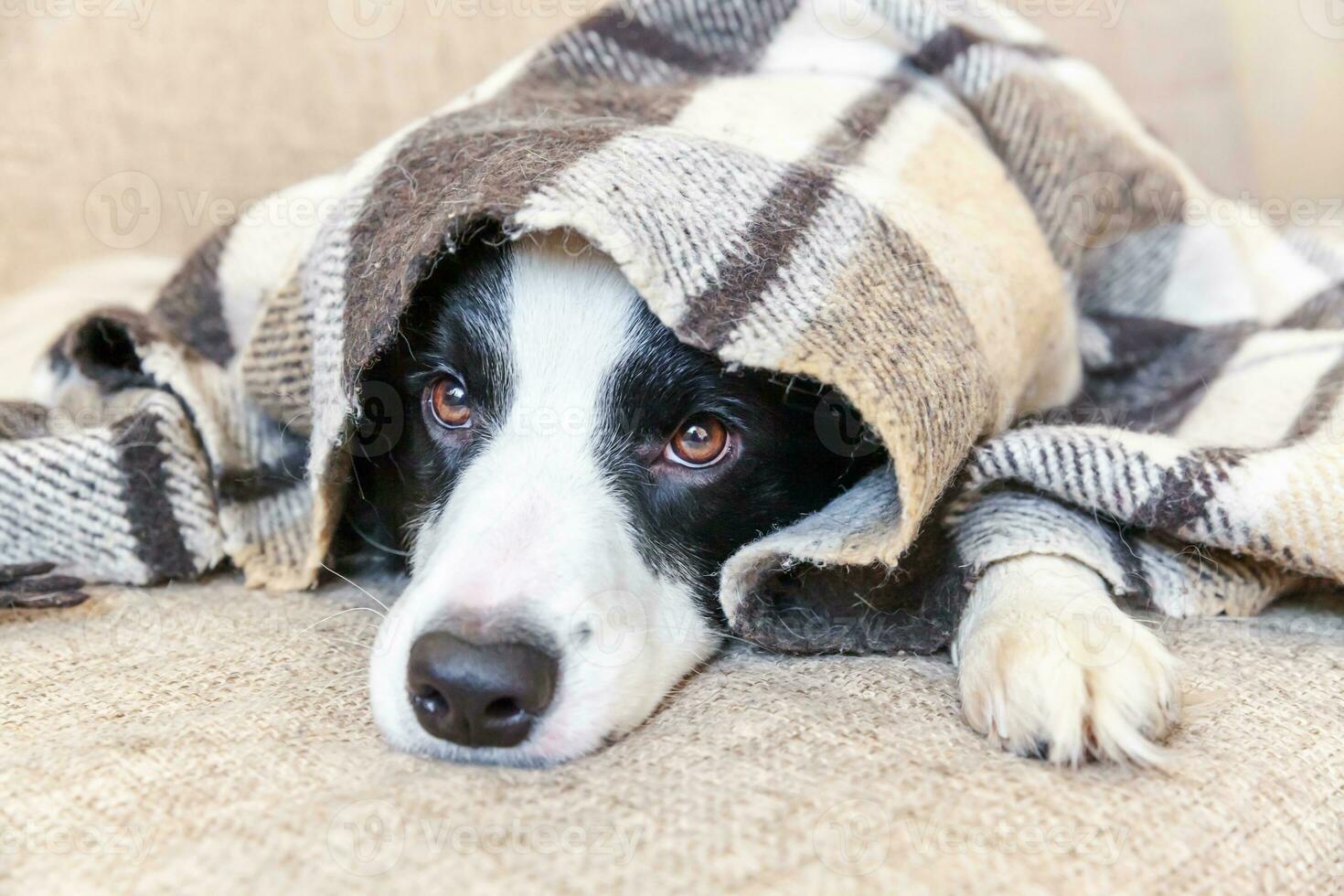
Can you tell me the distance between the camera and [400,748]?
0.92 meters

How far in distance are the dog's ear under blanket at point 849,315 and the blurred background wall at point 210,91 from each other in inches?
29.8

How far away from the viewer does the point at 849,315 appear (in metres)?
0.98

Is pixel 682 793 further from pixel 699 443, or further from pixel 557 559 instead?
pixel 699 443

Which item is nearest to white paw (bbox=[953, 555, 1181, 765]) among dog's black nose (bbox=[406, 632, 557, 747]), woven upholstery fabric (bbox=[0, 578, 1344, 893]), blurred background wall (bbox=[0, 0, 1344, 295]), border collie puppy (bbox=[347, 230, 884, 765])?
woven upholstery fabric (bbox=[0, 578, 1344, 893])

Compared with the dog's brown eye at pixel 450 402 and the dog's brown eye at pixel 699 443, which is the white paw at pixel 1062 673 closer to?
the dog's brown eye at pixel 699 443

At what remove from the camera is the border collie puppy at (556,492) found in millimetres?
919

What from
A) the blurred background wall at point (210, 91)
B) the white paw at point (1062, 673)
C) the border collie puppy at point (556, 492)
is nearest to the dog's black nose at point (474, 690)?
the border collie puppy at point (556, 492)

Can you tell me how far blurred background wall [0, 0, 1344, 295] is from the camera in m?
2.11

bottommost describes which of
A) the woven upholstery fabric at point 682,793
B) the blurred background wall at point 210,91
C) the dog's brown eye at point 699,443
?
the woven upholstery fabric at point 682,793

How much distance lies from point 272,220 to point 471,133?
1.76 feet

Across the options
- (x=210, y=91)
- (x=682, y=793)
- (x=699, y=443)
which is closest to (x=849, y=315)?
(x=699, y=443)

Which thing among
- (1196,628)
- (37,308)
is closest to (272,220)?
(37,308)

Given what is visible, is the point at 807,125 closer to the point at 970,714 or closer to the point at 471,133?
the point at 471,133

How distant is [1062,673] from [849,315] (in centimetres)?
35
